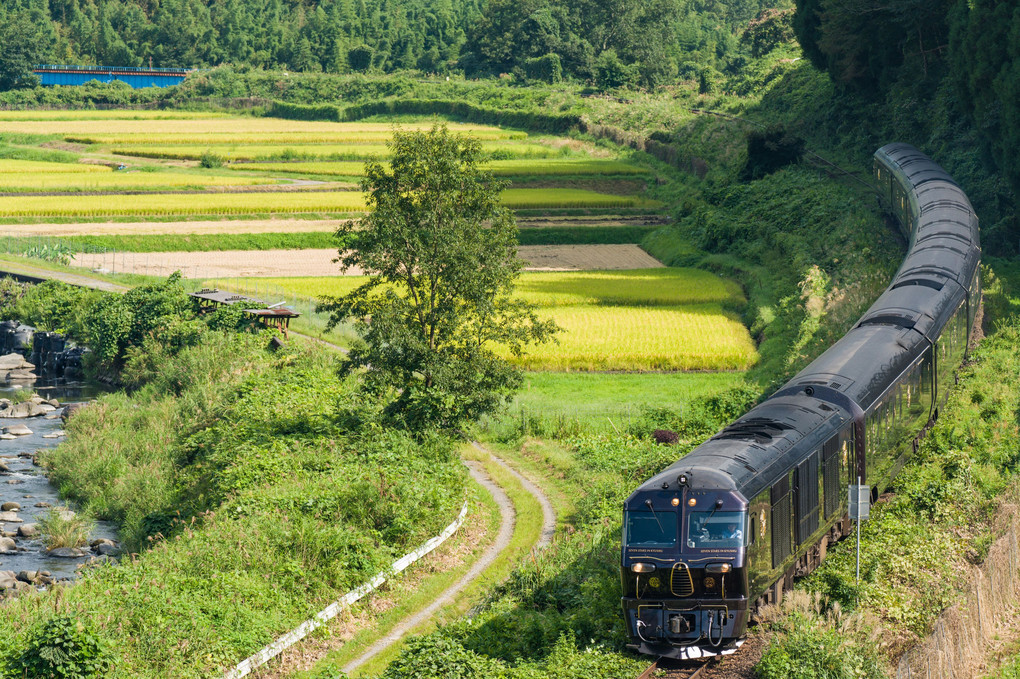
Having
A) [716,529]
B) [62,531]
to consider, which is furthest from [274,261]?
[716,529]

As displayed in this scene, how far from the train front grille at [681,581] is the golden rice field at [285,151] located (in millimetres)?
96106

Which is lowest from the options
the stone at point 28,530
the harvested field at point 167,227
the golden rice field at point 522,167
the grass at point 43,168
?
the stone at point 28,530

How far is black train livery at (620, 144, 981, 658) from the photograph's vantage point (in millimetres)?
21578

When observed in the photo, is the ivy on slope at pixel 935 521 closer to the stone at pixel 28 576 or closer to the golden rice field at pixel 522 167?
the stone at pixel 28 576

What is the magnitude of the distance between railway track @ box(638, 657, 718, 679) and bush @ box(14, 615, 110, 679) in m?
9.60

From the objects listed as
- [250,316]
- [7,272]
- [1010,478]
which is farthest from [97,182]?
[1010,478]

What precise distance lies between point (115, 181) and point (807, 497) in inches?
3384

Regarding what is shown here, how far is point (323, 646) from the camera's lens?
2572 cm

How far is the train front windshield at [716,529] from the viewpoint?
21562 millimetres

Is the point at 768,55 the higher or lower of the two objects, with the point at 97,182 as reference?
higher

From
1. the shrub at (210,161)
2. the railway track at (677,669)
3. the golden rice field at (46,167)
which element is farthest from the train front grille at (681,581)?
the shrub at (210,161)

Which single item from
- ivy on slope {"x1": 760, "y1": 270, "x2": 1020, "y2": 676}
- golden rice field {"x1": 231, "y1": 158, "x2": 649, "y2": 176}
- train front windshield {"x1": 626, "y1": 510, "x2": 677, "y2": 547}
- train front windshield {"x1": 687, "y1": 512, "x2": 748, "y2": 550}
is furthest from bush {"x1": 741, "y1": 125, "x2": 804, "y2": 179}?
train front windshield {"x1": 687, "y1": 512, "x2": 748, "y2": 550}

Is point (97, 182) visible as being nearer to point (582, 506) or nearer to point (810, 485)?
point (582, 506)

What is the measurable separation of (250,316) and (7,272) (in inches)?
893
